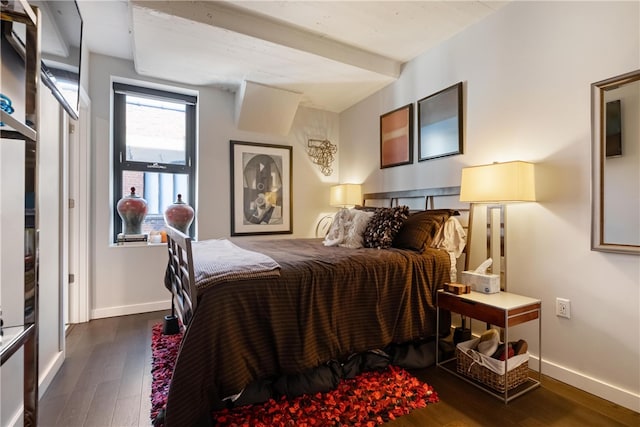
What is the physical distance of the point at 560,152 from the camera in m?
1.95

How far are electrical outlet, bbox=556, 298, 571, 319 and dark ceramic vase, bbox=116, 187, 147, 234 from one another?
11.8 feet

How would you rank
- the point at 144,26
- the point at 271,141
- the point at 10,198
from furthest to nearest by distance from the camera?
the point at 271,141 < the point at 144,26 < the point at 10,198

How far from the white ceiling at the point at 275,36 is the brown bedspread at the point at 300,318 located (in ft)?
5.96

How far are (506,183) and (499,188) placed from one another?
48mm

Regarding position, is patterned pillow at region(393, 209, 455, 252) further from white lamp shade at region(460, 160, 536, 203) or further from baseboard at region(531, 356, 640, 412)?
baseboard at region(531, 356, 640, 412)

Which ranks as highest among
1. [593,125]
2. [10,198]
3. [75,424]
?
[593,125]

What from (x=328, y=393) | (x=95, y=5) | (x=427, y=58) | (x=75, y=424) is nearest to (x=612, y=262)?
(x=328, y=393)

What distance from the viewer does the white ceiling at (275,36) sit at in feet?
7.63

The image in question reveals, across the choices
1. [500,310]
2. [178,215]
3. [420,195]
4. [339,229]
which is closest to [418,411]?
[500,310]

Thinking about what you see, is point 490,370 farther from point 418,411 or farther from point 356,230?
Answer: point 356,230

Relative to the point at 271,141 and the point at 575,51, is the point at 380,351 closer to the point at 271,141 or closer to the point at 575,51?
the point at 575,51

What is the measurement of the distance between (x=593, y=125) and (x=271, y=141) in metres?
3.05

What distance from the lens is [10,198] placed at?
1326mm

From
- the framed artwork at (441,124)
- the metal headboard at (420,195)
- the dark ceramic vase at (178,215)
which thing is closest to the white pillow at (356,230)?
the metal headboard at (420,195)
